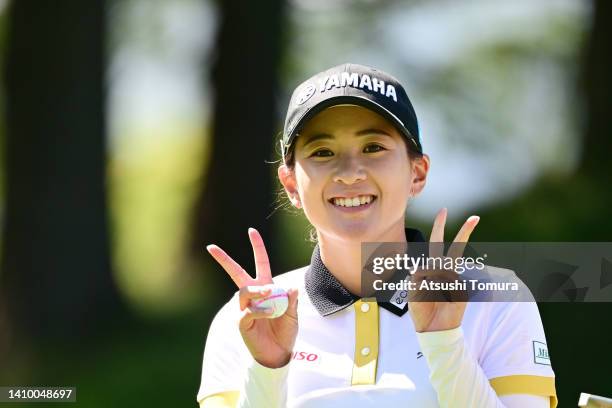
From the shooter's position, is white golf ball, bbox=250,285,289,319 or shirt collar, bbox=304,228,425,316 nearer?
white golf ball, bbox=250,285,289,319

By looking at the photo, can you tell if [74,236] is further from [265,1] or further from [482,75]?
[482,75]

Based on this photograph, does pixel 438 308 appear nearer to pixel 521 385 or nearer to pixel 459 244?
pixel 459 244

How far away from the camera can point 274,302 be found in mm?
2797

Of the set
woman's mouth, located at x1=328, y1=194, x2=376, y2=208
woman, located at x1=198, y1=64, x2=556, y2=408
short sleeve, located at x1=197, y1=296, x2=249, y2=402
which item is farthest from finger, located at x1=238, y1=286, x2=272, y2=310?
woman's mouth, located at x1=328, y1=194, x2=376, y2=208

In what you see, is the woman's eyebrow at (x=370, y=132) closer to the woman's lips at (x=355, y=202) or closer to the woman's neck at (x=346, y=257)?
the woman's lips at (x=355, y=202)

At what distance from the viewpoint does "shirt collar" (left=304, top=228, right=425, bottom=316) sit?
10.1ft

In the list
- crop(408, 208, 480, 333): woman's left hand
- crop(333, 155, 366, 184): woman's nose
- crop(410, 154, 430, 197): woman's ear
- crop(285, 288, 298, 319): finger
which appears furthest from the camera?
crop(410, 154, 430, 197): woman's ear

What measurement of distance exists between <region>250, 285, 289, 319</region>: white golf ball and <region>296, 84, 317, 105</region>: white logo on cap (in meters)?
0.58

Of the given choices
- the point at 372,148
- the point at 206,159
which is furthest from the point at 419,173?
the point at 206,159

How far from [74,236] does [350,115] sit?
6912 millimetres

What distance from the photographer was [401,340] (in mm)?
2977

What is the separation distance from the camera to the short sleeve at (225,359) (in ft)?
10.1

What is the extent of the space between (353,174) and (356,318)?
15.4 inches

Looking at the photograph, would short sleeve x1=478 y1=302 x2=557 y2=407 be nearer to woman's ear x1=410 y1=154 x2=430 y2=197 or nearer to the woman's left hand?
the woman's left hand
